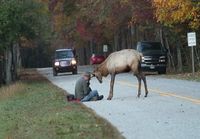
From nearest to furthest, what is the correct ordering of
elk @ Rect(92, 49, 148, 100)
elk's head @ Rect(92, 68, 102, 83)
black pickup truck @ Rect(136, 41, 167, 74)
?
elk @ Rect(92, 49, 148, 100) < elk's head @ Rect(92, 68, 102, 83) < black pickup truck @ Rect(136, 41, 167, 74)

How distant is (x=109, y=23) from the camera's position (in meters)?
56.0

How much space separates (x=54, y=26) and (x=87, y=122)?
6440cm

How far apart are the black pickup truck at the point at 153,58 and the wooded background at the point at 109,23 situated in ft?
6.31

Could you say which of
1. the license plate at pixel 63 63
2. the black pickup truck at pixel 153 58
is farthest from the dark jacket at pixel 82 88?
the license plate at pixel 63 63

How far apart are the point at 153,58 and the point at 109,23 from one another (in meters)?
14.1

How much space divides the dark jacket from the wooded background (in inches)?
639

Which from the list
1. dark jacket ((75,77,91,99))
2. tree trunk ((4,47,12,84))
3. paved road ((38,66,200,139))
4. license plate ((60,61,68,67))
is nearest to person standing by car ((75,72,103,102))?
dark jacket ((75,77,91,99))

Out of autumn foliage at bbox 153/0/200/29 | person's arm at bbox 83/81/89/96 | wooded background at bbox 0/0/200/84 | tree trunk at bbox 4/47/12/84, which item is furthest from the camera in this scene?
tree trunk at bbox 4/47/12/84

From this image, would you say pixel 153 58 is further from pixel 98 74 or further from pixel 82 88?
pixel 82 88

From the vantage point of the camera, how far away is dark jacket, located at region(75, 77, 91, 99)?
20969 mm

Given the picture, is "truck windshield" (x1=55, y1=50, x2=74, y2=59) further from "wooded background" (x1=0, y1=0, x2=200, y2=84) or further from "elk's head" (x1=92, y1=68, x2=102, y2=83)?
"elk's head" (x1=92, y1=68, x2=102, y2=83)

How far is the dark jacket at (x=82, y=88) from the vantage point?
68.8ft

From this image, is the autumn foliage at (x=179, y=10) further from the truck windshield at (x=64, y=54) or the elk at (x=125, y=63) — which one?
the elk at (x=125, y=63)

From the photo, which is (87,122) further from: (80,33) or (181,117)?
(80,33)
